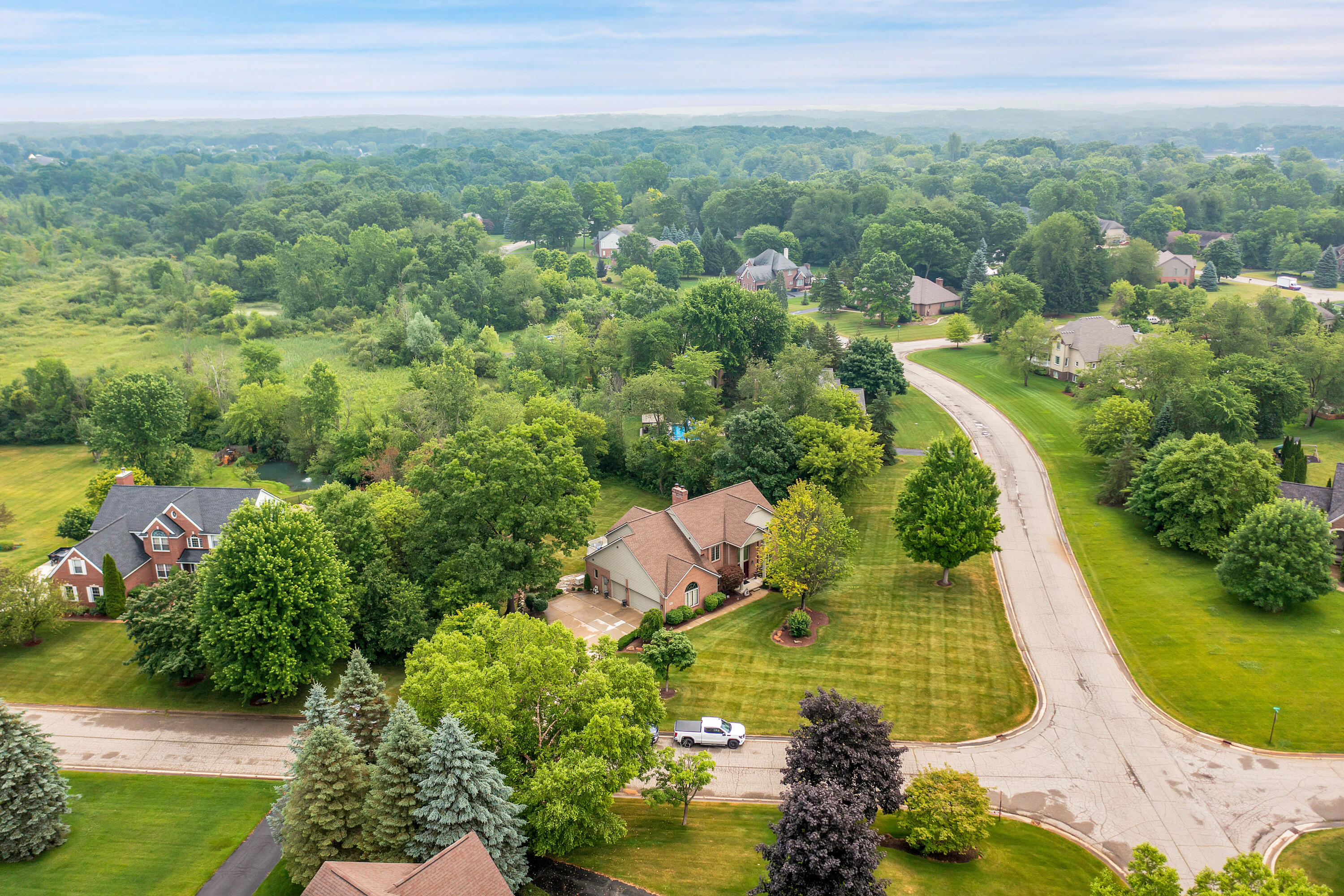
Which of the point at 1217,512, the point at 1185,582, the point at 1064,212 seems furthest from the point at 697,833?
the point at 1064,212

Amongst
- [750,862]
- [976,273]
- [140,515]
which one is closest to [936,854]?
[750,862]

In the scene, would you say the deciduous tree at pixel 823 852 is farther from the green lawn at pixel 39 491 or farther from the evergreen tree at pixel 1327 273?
the evergreen tree at pixel 1327 273

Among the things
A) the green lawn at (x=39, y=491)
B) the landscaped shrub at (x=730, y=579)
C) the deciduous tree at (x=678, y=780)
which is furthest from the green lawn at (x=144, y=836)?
the landscaped shrub at (x=730, y=579)

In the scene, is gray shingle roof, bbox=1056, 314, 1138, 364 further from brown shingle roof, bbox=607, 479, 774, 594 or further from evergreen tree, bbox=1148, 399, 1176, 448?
brown shingle roof, bbox=607, 479, 774, 594

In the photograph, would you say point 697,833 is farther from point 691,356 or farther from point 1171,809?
point 691,356

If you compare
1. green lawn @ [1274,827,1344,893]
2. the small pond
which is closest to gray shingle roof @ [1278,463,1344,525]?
green lawn @ [1274,827,1344,893]
